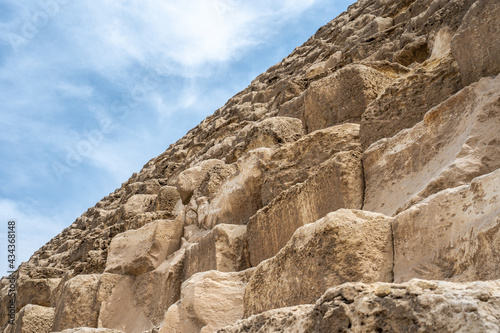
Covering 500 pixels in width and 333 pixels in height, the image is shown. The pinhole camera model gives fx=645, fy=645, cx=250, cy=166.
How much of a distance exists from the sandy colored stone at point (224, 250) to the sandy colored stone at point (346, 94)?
1.25m

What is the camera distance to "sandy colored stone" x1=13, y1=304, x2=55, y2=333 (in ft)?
Answer: 24.5

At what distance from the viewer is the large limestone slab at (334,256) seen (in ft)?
9.51

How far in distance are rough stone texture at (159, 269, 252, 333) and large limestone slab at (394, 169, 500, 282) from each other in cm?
155

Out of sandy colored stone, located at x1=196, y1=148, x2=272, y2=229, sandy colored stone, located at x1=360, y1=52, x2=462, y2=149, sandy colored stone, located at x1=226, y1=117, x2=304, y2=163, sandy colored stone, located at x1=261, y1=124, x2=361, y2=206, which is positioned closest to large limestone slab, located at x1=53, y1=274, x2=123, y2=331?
sandy colored stone, located at x1=196, y1=148, x2=272, y2=229

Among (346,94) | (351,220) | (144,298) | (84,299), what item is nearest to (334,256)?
(351,220)

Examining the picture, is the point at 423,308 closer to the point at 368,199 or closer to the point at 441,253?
the point at 441,253

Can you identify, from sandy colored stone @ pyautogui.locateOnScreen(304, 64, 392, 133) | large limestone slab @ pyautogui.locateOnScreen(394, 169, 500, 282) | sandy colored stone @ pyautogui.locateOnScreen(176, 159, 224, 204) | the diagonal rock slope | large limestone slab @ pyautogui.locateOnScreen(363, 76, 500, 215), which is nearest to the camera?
the diagonal rock slope

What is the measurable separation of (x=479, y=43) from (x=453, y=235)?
154 centimetres

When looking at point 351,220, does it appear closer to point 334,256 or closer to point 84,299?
point 334,256

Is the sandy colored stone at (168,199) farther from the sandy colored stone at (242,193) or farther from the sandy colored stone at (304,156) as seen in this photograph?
the sandy colored stone at (304,156)

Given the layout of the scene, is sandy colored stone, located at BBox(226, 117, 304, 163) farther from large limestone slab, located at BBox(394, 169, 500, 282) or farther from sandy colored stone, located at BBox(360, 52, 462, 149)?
large limestone slab, located at BBox(394, 169, 500, 282)

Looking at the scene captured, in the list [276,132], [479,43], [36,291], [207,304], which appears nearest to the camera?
[479,43]

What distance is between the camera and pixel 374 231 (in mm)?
2996

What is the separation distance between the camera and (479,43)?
371 centimetres
